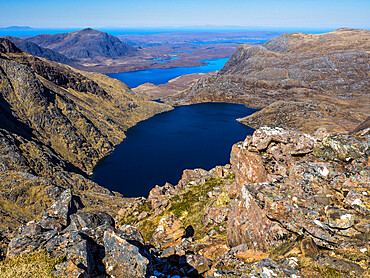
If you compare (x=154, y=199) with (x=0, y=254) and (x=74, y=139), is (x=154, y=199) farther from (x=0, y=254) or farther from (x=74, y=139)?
(x=74, y=139)

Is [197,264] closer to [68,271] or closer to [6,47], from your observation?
[68,271]

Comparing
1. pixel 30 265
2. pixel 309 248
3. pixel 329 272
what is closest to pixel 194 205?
pixel 309 248

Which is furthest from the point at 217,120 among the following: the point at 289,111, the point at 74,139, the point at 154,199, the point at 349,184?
the point at 349,184

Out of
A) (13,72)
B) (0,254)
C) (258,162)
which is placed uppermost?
(13,72)

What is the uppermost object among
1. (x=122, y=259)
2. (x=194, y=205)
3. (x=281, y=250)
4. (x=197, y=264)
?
(x=122, y=259)

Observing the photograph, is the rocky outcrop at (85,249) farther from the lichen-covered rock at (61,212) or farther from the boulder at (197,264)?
the boulder at (197,264)

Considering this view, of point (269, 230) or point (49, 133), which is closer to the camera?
point (269, 230)
